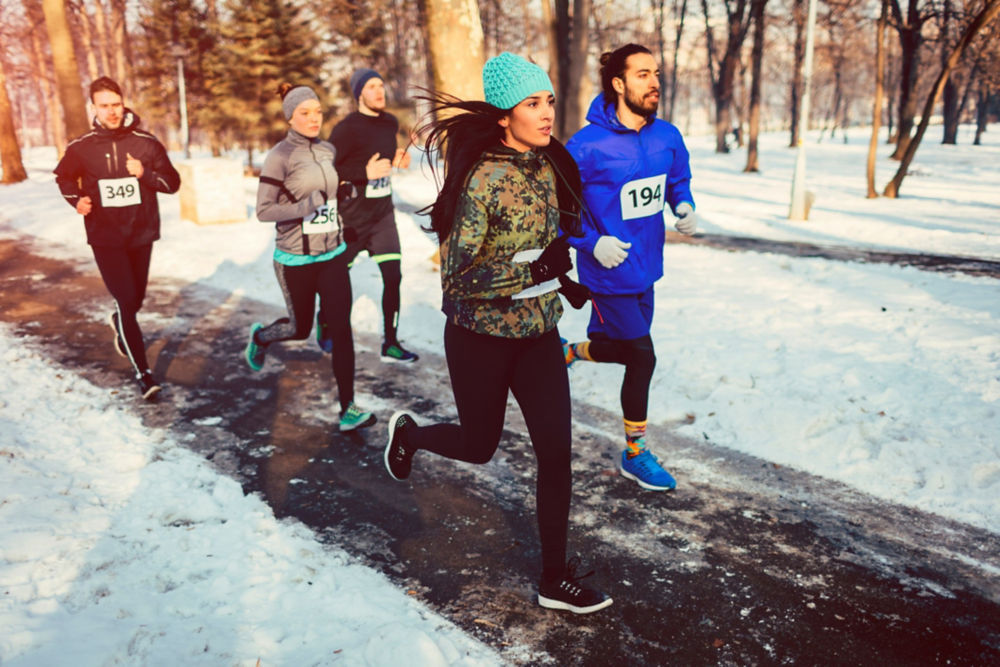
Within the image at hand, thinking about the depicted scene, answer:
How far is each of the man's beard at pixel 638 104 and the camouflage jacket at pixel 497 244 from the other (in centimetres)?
117

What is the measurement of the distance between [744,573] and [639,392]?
1.22 meters

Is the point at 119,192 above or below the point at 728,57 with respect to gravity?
below

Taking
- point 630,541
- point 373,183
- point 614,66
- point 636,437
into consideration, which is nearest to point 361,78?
point 373,183

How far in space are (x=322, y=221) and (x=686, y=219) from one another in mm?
2399

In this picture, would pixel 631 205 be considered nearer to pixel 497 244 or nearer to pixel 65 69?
pixel 497 244

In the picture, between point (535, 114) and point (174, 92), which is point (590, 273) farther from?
point (174, 92)

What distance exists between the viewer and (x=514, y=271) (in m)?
2.84

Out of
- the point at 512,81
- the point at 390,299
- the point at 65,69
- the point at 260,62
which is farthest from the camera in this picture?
the point at 260,62

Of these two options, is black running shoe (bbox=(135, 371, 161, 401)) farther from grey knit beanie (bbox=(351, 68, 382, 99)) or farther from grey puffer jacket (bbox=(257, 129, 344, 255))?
grey knit beanie (bbox=(351, 68, 382, 99))

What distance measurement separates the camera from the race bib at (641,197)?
13.0 feet

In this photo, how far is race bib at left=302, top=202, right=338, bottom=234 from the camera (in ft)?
15.6

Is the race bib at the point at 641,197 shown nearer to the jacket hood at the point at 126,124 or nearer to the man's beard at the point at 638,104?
the man's beard at the point at 638,104

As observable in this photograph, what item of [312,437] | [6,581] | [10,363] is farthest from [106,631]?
[10,363]

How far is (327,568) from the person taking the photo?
326 centimetres
